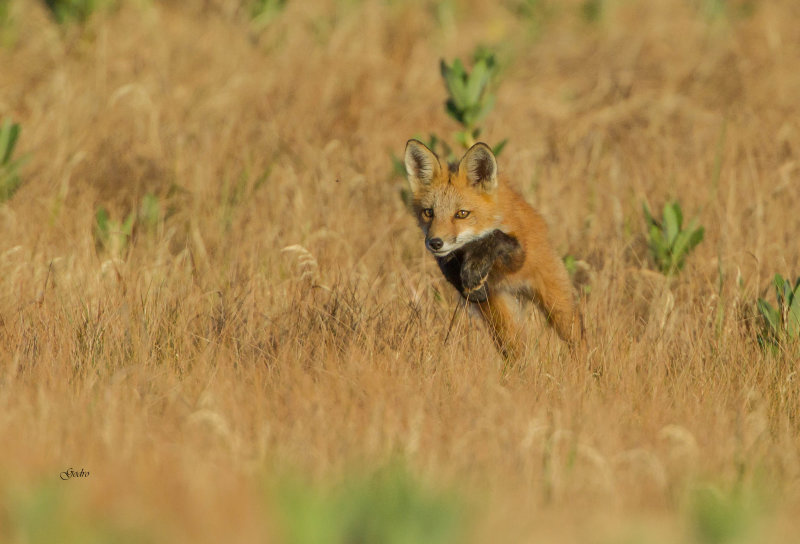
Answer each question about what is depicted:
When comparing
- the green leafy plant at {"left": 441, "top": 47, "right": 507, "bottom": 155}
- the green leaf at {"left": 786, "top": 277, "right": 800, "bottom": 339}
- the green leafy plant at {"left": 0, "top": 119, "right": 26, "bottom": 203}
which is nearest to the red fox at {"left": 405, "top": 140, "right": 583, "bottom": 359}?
the green leaf at {"left": 786, "top": 277, "right": 800, "bottom": 339}

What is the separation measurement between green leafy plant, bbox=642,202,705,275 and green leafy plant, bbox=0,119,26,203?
4.19m

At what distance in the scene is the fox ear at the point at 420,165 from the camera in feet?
18.4

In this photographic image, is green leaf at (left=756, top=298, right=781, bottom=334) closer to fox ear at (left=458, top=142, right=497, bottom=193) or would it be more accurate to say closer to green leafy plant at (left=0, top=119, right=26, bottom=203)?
fox ear at (left=458, top=142, right=497, bottom=193)

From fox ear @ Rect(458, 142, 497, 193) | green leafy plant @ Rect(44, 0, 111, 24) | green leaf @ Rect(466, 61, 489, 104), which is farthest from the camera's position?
green leafy plant @ Rect(44, 0, 111, 24)

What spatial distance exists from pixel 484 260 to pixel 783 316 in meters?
Answer: 1.49

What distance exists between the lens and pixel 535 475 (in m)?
3.45

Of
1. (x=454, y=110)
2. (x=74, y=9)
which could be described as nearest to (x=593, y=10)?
(x=454, y=110)

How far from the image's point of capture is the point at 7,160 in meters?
6.89

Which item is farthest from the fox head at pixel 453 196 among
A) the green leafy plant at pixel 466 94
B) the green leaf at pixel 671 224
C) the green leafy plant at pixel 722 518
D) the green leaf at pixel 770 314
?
the green leafy plant at pixel 722 518

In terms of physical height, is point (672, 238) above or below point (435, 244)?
below

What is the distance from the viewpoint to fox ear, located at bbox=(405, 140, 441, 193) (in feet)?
18.4

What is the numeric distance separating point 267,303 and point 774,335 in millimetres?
2591

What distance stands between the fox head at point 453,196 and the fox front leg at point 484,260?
0.12 m

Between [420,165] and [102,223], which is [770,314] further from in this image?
[102,223]
